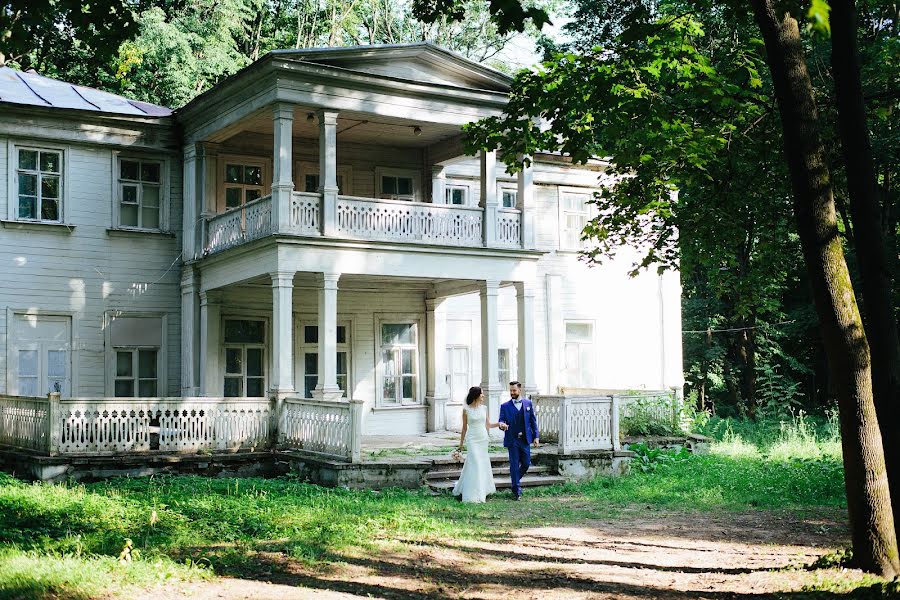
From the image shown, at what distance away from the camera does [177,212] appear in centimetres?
2122

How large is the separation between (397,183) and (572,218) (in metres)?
4.96

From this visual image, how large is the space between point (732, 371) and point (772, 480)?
21149 millimetres

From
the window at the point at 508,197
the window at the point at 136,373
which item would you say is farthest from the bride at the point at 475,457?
the window at the point at 508,197

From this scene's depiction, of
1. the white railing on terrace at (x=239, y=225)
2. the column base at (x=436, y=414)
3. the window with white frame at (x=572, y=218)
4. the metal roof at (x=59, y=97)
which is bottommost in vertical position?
the column base at (x=436, y=414)

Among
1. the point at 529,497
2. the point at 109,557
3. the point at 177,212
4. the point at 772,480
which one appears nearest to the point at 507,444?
the point at 529,497

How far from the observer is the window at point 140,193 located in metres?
20.9

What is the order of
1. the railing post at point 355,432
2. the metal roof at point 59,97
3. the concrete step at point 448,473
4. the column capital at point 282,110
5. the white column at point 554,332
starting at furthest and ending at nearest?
the white column at point 554,332
the metal roof at point 59,97
the column capital at point 282,110
the concrete step at point 448,473
the railing post at point 355,432

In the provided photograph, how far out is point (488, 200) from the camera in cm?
1991

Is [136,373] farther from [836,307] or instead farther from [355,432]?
[836,307]

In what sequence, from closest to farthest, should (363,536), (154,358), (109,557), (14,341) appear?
1. (109,557)
2. (363,536)
3. (14,341)
4. (154,358)

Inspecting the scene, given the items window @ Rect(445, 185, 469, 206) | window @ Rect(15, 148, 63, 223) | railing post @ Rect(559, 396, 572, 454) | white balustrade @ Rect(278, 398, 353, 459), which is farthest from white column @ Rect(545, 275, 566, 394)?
window @ Rect(15, 148, 63, 223)

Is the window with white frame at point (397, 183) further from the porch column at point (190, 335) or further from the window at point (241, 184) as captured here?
the porch column at point (190, 335)

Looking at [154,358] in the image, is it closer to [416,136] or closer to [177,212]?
[177,212]

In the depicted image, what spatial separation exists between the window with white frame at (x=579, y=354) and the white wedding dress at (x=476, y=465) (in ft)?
30.5
